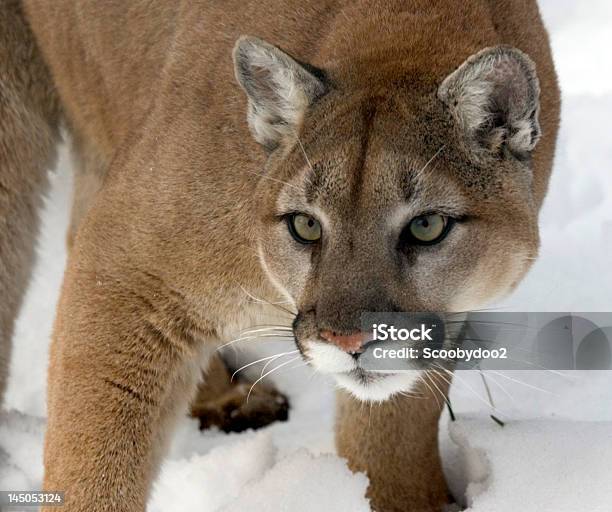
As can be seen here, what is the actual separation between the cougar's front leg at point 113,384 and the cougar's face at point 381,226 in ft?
1.69

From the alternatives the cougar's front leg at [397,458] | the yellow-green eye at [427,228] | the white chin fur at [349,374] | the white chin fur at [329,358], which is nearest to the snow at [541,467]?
the cougar's front leg at [397,458]

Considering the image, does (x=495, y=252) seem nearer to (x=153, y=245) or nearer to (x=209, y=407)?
(x=153, y=245)

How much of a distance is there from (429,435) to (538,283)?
2.33ft

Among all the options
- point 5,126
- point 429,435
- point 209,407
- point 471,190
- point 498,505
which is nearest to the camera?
point 471,190

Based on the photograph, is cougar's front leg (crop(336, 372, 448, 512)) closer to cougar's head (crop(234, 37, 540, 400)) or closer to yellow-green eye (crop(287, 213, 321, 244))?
cougar's head (crop(234, 37, 540, 400))

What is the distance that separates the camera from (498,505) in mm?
3289

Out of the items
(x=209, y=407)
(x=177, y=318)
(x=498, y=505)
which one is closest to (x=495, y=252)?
(x=498, y=505)

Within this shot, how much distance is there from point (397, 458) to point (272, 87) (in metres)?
1.54

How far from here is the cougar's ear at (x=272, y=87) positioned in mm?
3027

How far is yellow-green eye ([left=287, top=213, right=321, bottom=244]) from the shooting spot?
296 centimetres

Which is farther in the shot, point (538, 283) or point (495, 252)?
point (538, 283)

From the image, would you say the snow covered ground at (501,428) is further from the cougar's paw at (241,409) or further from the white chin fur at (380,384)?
the white chin fur at (380,384)

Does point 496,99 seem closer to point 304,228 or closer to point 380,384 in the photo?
point 304,228

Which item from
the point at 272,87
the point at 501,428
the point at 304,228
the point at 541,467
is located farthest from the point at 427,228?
the point at 501,428
